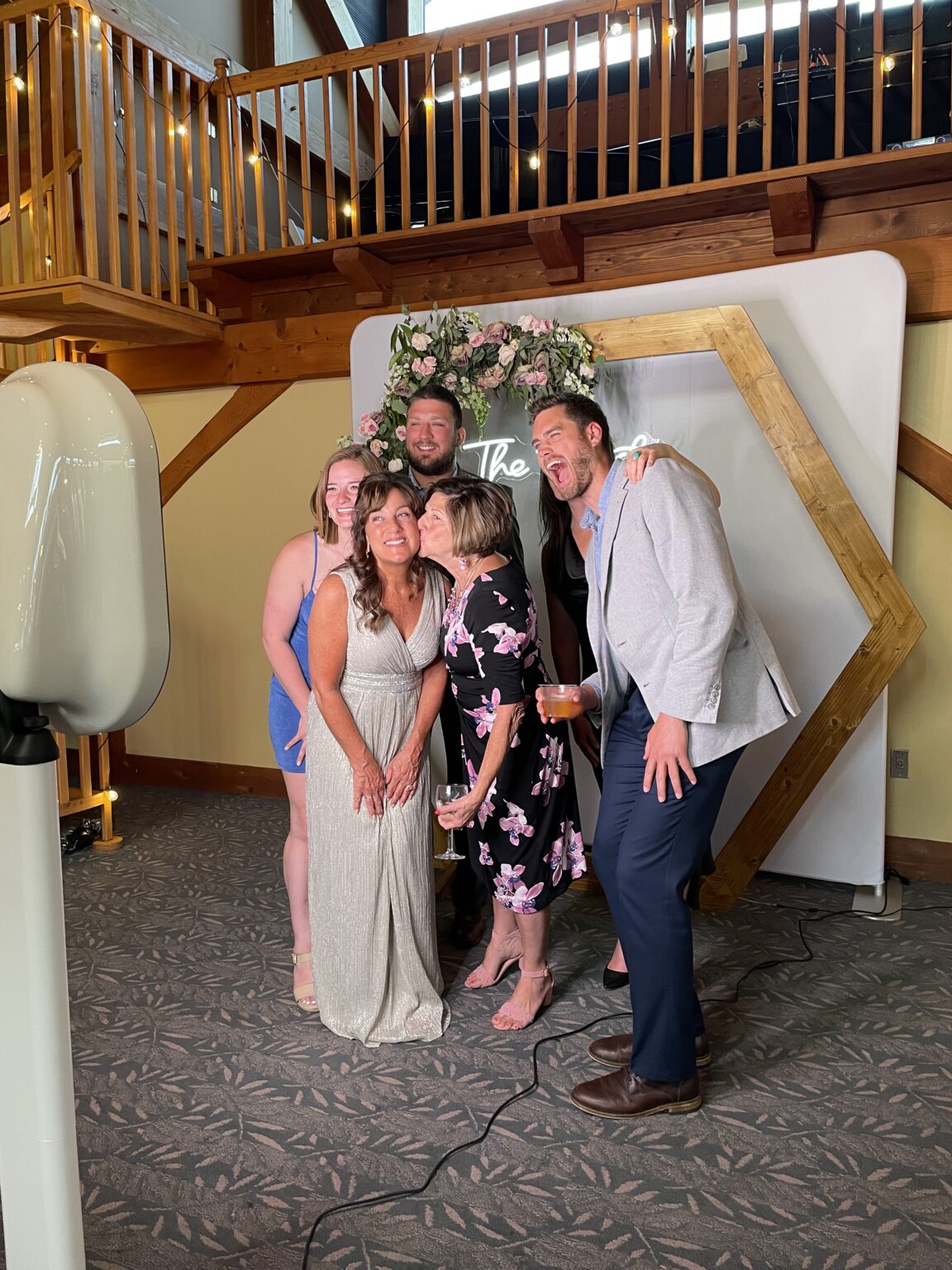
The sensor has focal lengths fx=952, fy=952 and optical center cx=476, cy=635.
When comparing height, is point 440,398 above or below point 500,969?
above

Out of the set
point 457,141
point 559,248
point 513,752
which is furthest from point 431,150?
point 513,752

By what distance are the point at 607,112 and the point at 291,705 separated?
158 inches

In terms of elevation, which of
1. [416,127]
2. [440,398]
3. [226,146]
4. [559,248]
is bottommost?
[440,398]

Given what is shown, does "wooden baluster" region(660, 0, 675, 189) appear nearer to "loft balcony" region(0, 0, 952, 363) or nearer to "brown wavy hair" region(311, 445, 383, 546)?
"loft balcony" region(0, 0, 952, 363)

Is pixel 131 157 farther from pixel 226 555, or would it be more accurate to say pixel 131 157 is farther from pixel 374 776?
pixel 374 776

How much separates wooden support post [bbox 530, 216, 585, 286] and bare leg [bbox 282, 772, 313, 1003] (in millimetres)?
2751

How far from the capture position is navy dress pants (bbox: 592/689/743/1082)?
7.48ft

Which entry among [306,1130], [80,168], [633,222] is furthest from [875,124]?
[306,1130]

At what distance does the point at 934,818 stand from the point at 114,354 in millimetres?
5222

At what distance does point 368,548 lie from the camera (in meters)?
2.74

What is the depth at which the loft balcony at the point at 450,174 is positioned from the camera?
404cm

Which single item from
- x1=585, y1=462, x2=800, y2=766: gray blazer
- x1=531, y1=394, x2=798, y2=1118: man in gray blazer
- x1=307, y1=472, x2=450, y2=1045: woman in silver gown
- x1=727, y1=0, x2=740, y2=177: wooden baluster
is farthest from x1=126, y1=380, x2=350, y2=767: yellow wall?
x1=585, y1=462, x2=800, y2=766: gray blazer

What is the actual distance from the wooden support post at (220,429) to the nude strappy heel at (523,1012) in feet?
12.2

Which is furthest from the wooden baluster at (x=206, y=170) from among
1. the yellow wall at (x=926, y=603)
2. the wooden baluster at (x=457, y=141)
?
the yellow wall at (x=926, y=603)
